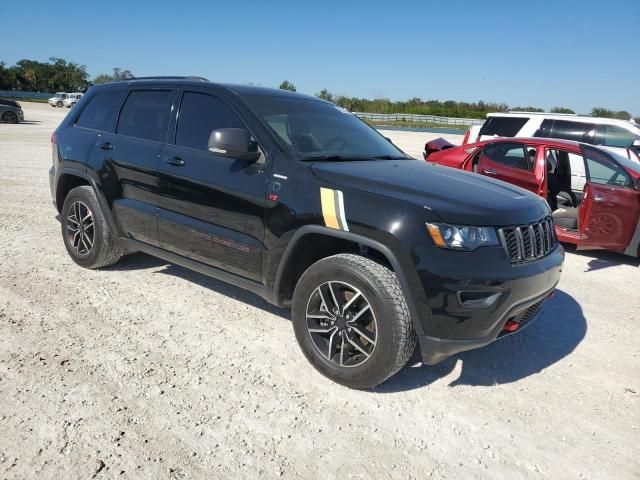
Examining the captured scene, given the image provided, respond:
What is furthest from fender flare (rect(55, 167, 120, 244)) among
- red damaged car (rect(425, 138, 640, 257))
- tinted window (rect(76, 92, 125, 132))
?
red damaged car (rect(425, 138, 640, 257))

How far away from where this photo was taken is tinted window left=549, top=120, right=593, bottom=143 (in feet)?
35.7

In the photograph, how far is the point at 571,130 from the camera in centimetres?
1102

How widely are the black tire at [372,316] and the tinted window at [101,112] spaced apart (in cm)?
265

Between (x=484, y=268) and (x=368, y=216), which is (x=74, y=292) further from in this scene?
(x=484, y=268)

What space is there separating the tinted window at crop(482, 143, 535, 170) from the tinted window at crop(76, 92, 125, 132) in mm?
5313

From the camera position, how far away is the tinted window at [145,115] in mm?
4125

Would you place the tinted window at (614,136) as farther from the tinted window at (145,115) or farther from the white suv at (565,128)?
the tinted window at (145,115)

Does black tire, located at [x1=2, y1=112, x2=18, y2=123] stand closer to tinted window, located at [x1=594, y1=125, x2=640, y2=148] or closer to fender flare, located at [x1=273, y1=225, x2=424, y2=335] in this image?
tinted window, located at [x1=594, y1=125, x2=640, y2=148]

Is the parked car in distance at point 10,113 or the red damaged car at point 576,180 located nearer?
the red damaged car at point 576,180

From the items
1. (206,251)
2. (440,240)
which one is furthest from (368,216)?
(206,251)

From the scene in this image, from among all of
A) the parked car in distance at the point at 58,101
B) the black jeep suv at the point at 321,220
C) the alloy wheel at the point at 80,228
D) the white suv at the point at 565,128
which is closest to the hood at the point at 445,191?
the black jeep suv at the point at 321,220

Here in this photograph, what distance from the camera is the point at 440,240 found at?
8.95ft

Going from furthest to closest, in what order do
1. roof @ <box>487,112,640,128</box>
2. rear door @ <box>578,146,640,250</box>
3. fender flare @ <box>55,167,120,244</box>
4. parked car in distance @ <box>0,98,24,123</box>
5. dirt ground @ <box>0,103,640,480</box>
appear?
parked car in distance @ <box>0,98,24,123</box> → roof @ <box>487,112,640,128</box> → rear door @ <box>578,146,640,250</box> → fender flare @ <box>55,167,120,244</box> → dirt ground @ <box>0,103,640,480</box>

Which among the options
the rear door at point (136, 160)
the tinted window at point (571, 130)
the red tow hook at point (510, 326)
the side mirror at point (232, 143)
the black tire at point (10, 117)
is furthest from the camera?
the black tire at point (10, 117)
